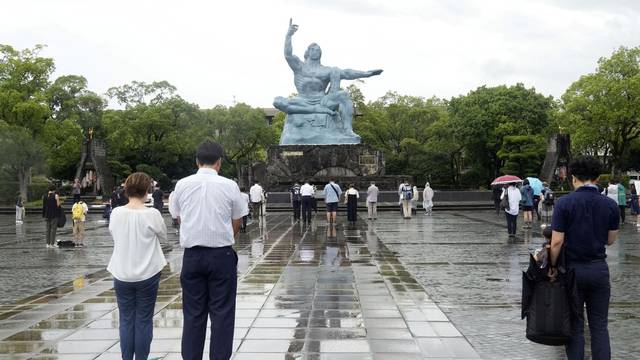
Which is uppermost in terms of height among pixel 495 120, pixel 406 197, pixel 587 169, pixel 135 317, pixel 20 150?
pixel 495 120

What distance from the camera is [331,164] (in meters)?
38.5

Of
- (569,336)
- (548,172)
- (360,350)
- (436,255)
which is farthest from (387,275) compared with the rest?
(548,172)

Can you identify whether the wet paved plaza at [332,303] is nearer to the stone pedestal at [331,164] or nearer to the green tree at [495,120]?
the stone pedestal at [331,164]

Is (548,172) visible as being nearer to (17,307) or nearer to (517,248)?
(517,248)

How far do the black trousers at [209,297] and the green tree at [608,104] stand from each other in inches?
1751

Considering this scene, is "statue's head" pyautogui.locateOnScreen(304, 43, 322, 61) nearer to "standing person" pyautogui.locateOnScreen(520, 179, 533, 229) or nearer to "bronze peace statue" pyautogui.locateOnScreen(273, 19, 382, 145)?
"bronze peace statue" pyautogui.locateOnScreen(273, 19, 382, 145)

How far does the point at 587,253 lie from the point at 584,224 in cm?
21

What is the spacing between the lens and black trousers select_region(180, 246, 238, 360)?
16.6 feet

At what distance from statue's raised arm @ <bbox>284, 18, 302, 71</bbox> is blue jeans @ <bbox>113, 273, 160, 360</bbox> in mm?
33394

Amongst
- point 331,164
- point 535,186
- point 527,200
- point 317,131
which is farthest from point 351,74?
point 527,200

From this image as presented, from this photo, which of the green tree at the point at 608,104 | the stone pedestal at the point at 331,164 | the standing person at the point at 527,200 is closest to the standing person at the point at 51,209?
the standing person at the point at 527,200

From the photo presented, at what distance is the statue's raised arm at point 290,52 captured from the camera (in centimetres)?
3775

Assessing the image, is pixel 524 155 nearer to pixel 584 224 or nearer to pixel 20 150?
pixel 20 150

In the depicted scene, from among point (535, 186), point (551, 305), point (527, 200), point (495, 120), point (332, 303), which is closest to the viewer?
point (551, 305)
